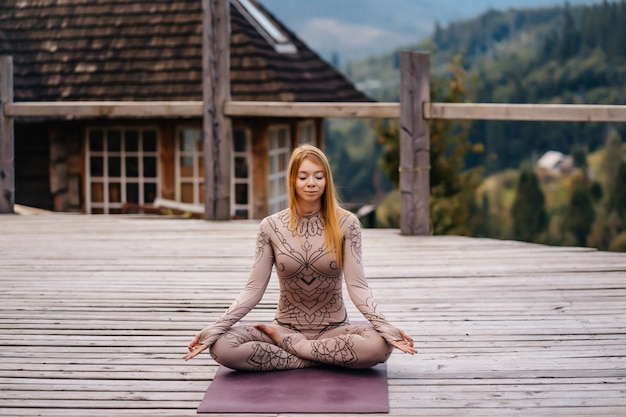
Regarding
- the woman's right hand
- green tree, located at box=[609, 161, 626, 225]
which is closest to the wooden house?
the woman's right hand

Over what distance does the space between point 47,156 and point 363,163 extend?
53111 mm

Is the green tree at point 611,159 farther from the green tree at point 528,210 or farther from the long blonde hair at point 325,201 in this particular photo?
the long blonde hair at point 325,201

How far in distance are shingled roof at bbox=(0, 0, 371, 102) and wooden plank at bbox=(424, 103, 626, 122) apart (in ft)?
25.6

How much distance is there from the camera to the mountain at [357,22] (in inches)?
5861

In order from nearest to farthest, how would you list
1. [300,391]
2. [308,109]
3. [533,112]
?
[300,391]
[533,112]
[308,109]

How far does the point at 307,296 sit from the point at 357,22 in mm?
161079

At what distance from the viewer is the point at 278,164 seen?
16.9 m

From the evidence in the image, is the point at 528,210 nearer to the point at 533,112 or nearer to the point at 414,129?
the point at 414,129

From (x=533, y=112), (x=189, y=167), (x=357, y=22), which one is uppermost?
(x=357, y=22)

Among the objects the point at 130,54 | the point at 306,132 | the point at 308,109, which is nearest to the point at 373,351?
the point at 308,109

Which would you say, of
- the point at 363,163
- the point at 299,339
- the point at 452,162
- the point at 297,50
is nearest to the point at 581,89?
the point at 363,163

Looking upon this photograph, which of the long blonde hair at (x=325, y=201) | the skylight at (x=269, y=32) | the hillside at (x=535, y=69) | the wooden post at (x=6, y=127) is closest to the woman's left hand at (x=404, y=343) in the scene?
the long blonde hair at (x=325, y=201)

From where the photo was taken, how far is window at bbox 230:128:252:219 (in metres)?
16.0

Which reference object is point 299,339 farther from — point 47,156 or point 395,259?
point 47,156
